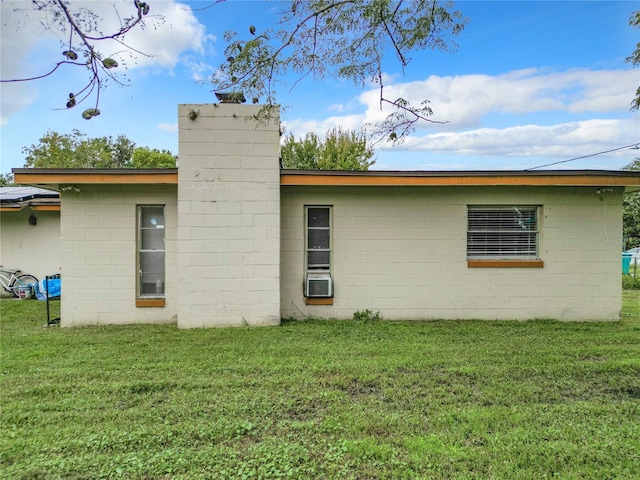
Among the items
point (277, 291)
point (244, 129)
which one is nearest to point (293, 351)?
point (277, 291)

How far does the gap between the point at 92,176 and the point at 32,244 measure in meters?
5.65

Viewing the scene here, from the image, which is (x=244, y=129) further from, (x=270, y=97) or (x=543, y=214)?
(x=543, y=214)

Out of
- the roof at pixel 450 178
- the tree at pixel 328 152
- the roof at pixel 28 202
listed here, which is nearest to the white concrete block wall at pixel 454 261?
the roof at pixel 450 178

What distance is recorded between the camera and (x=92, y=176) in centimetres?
659

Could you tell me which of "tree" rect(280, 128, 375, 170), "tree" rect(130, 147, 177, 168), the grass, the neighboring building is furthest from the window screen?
"tree" rect(130, 147, 177, 168)

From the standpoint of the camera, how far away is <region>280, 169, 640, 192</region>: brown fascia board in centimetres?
679

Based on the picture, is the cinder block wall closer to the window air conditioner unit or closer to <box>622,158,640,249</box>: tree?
the window air conditioner unit

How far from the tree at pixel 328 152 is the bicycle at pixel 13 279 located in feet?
50.2

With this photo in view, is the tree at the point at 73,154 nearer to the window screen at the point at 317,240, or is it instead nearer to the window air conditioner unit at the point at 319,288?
the window screen at the point at 317,240

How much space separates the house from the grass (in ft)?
3.88

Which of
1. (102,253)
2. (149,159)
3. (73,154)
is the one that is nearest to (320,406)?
(102,253)

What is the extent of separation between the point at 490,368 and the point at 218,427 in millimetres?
3061

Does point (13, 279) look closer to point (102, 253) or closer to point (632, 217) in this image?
point (102, 253)

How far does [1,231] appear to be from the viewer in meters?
10.5
